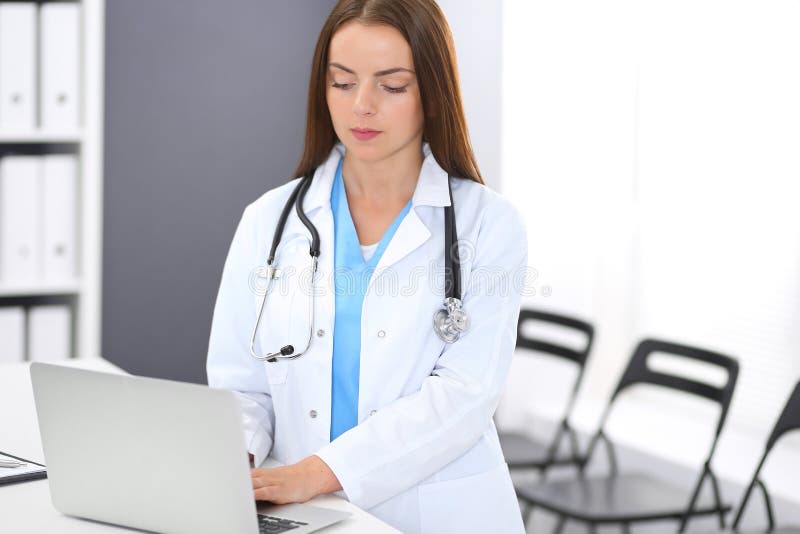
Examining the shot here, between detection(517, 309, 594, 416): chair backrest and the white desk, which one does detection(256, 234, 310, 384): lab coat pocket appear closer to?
the white desk

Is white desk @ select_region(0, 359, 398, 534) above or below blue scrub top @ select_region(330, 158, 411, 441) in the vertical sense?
below

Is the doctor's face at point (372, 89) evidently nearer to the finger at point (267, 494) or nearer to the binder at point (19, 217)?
the finger at point (267, 494)

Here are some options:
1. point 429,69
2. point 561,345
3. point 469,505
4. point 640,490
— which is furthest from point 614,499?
point 429,69

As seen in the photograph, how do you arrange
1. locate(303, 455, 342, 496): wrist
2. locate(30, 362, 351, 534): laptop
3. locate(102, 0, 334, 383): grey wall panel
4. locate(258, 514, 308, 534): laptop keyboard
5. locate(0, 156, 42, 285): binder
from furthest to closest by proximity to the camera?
1. locate(102, 0, 334, 383): grey wall panel
2. locate(0, 156, 42, 285): binder
3. locate(303, 455, 342, 496): wrist
4. locate(258, 514, 308, 534): laptop keyboard
5. locate(30, 362, 351, 534): laptop

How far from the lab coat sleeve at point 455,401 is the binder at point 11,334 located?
1440 mm

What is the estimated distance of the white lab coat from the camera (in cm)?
Answer: 154

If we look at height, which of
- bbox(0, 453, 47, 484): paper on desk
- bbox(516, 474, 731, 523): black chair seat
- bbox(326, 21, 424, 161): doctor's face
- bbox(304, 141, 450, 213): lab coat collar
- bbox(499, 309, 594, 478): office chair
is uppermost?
bbox(326, 21, 424, 161): doctor's face

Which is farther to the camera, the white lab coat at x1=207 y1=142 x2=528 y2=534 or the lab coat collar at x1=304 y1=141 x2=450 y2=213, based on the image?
the lab coat collar at x1=304 y1=141 x2=450 y2=213

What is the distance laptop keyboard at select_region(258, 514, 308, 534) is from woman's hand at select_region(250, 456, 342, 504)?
0.18ft

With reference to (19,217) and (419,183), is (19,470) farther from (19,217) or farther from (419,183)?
(19,217)

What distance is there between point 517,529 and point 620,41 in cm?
219

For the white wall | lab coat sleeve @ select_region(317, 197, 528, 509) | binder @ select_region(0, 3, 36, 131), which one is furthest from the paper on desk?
the white wall

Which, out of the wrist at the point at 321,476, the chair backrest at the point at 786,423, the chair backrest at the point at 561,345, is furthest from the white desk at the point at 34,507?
the chair backrest at the point at 561,345

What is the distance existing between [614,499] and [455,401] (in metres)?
1.17
